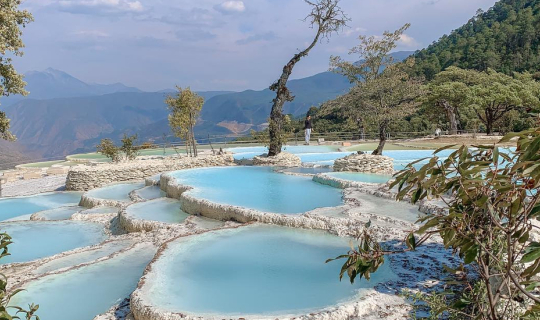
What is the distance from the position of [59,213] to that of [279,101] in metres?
10.5

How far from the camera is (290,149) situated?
2542 centimetres

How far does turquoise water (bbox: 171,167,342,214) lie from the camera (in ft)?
32.4

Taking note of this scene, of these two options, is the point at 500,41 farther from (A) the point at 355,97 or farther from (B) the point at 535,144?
(B) the point at 535,144

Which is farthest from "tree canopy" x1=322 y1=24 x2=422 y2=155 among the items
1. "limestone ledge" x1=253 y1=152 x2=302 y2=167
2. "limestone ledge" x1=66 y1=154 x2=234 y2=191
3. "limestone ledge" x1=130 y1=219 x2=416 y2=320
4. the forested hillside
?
the forested hillside

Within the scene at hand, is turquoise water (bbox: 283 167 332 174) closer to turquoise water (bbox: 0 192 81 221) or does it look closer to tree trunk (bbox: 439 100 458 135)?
turquoise water (bbox: 0 192 81 221)

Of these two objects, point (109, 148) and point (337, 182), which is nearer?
point (337, 182)

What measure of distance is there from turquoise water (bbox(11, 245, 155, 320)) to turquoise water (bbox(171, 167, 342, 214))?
3468 millimetres

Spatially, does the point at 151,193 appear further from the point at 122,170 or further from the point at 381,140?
the point at 381,140

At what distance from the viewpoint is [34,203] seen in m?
14.3

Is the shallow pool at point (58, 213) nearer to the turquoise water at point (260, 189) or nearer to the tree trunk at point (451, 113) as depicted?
the turquoise water at point (260, 189)

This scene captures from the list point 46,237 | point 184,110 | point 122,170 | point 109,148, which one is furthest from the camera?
point 184,110

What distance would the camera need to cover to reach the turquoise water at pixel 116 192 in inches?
531

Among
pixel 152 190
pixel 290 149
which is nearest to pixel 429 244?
pixel 152 190

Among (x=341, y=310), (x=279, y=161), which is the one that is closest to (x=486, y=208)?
(x=341, y=310)
